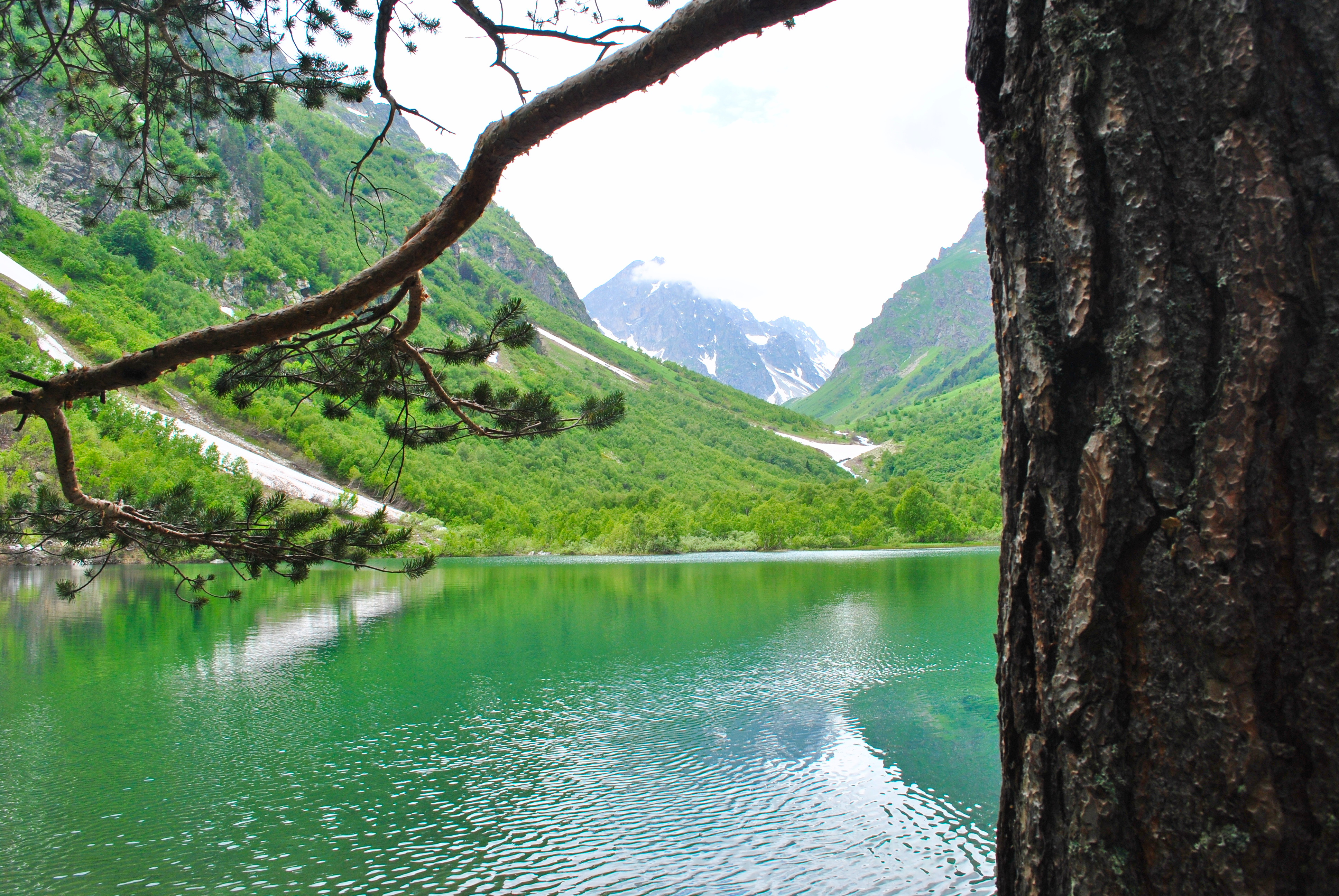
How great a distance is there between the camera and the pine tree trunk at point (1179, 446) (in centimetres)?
76

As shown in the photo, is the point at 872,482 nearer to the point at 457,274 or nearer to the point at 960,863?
the point at 457,274

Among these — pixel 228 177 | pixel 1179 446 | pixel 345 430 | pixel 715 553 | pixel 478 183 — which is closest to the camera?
pixel 1179 446

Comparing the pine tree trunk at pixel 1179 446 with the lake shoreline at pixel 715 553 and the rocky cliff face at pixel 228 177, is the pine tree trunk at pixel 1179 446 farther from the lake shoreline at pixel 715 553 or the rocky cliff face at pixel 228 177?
the lake shoreline at pixel 715 553

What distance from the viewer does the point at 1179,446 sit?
83 centimetres

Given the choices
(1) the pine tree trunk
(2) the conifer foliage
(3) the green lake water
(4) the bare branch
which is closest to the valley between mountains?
(3) the green lake water

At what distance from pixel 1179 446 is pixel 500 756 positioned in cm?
981

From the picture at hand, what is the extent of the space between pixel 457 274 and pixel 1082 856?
13862cm

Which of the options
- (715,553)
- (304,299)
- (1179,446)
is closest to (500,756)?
(304,299)

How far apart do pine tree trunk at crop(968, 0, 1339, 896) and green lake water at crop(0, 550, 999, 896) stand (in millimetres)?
5989

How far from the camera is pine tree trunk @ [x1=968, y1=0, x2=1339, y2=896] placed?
2.50ft

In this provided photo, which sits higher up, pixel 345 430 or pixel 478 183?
pixel 345 430

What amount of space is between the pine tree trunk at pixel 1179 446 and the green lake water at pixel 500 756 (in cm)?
599

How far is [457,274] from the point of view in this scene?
427 ft

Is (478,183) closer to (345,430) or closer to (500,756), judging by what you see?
(500,756)
